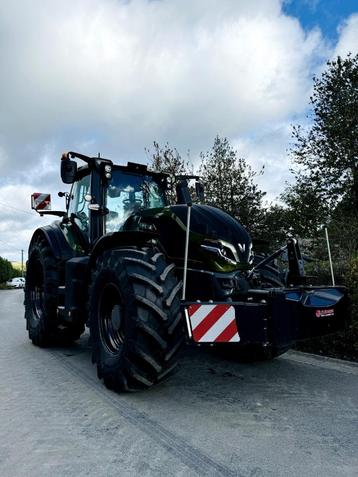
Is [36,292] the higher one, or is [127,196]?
[127,196]

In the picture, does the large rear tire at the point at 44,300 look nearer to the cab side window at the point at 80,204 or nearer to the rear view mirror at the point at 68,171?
the cab side window at the point at 80,204

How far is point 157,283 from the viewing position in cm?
410

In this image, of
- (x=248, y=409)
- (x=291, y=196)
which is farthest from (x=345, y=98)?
(x=248, y=409)

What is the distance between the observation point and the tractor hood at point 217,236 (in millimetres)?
4703

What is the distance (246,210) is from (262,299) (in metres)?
14.3

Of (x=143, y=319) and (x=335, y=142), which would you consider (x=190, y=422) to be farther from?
(x=335, y=142)

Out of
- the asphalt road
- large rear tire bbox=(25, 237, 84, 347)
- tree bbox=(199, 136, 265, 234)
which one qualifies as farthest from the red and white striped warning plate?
tree bbox=(199, 136, 265, 234)

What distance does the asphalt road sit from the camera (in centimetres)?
296

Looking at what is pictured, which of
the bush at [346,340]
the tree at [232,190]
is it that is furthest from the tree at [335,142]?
the bush at [346,340]

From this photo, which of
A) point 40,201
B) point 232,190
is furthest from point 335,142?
point 40,201

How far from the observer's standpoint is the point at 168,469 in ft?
9.50

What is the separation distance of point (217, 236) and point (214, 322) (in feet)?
3.90

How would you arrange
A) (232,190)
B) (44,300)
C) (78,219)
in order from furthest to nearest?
(232,190)
(44,300)
(78,219)

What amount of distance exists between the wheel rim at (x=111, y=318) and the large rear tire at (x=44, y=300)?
6.04 feet
